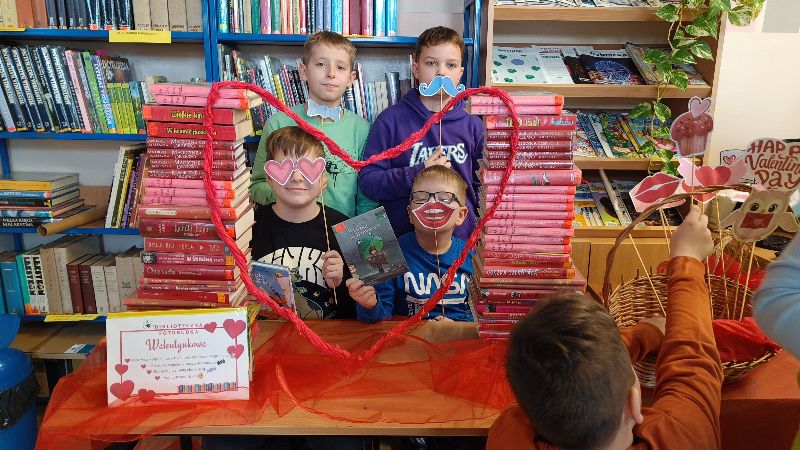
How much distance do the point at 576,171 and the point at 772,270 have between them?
0.70 meters

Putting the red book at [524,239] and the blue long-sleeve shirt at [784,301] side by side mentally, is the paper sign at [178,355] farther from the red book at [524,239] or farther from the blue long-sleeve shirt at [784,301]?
the blue long-sleeve shirt at [784,301]

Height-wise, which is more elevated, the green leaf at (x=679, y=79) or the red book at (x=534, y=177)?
the green leaf at (x=679, y=79)

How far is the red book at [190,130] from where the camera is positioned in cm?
135

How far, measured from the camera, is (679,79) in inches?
102

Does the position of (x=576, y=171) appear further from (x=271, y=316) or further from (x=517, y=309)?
(x=271, y=316)

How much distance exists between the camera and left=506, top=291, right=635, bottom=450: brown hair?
0.87 metres

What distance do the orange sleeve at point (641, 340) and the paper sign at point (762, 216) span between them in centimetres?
27

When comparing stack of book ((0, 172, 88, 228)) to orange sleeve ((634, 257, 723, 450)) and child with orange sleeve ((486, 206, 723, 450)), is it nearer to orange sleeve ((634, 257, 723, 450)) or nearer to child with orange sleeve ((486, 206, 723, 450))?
child with orange sleeve ((486, 206, 723, 450))

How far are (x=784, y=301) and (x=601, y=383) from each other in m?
0.26

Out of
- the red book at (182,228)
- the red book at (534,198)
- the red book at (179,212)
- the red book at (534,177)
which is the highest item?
the red book at (534,177)

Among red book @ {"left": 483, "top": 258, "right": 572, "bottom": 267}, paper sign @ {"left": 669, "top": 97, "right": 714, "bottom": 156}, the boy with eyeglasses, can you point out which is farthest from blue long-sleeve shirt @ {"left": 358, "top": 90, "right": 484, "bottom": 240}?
paper sign @ {"left": 669, "top": 97, "right": 714, "bottom": 156}

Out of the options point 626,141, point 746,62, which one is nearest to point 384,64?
point 626,141

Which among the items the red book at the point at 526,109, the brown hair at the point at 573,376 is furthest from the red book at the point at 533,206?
the brown hair at the point at 573,376

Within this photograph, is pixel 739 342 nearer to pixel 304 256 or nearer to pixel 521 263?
pixel 521 263
